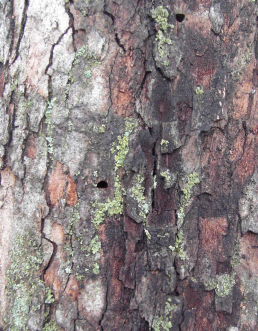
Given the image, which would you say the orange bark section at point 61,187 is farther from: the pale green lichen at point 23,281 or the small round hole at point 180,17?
the small round hole at point 180,17

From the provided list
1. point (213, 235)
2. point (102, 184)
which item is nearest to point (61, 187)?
point (102, 184)

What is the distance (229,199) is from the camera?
119 cm

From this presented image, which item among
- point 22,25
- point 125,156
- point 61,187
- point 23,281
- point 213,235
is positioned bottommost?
point 23,281

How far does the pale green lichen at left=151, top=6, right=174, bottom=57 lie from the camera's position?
43.6 inches

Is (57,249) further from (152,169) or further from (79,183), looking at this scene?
(152,169)

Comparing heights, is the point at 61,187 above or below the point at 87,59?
below

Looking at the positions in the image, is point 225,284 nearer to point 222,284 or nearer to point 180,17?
point 222,284

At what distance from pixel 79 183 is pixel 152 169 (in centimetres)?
30

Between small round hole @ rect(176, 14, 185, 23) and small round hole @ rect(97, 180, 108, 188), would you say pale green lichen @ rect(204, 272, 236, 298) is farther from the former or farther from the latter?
small round hole @ rect(176, 14, 185, 23)

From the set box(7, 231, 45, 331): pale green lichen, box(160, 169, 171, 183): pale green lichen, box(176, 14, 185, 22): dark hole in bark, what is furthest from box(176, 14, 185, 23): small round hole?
box(7, 231, 45, 331): pale green lichen

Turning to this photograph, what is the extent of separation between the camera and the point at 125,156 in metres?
1.15

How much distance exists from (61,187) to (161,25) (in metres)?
0.75

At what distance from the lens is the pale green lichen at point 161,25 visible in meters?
1.11

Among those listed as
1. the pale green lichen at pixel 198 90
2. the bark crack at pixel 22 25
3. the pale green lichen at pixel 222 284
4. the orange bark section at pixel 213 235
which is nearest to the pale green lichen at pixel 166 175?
the orange bark section at pixel 213 235
